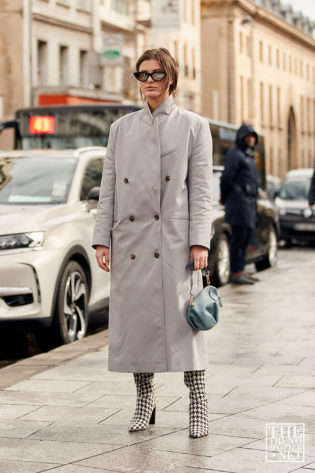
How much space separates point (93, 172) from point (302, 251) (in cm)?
1256

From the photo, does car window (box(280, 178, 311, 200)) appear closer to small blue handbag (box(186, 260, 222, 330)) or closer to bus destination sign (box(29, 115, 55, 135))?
bus destination sign (box(29, 115, 55, 135))

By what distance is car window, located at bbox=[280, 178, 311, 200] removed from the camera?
79.4 feet

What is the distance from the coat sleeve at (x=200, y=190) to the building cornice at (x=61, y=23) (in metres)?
30.7

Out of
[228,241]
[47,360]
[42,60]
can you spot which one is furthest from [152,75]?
[42,60]

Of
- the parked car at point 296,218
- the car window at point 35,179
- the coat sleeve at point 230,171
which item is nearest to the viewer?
the car window at point 35,179

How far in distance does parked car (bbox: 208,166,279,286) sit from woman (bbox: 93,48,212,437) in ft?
25.9

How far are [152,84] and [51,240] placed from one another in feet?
11.2

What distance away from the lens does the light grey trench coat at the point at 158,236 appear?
5.47 metres

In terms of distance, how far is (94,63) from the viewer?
3888cm

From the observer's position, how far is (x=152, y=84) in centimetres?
555

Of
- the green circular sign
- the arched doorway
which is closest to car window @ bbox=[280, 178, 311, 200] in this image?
the green circular sign

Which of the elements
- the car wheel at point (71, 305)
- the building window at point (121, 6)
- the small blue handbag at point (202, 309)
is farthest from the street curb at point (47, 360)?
the building window at point (121, 6)

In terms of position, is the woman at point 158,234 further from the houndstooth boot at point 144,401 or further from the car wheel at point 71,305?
the car wheel at point 71,305

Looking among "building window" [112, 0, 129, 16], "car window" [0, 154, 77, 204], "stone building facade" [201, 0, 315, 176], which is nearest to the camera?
"car window" [0, 154, 77, 204]
